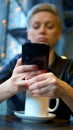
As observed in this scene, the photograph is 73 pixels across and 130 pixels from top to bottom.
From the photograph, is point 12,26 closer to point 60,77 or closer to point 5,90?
point 60,77

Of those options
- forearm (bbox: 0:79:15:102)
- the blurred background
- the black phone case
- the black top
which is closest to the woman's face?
the black top

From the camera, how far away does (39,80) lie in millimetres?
855

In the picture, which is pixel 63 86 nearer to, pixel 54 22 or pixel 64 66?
pixel 64 66

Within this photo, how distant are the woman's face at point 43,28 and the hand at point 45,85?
44 centimetres

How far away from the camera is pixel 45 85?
33.9 inches

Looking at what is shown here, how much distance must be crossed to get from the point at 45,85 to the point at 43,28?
0.48 metres

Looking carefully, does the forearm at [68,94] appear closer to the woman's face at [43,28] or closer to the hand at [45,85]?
the hand at [45,85]

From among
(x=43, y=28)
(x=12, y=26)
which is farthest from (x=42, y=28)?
(x=12, y=26)

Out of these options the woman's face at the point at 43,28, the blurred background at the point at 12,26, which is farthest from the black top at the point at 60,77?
the blurred background at the point at 12,26

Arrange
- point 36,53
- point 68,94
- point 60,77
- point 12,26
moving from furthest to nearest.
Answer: point 12,26 < point 60,77 < point 68,94 < point 36,53

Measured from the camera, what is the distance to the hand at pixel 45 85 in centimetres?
85

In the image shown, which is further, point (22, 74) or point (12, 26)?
point (12, 26)

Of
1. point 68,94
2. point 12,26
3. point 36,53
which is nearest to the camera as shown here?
point 36,53

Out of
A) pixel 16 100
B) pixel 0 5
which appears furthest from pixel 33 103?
pixel 0 5
